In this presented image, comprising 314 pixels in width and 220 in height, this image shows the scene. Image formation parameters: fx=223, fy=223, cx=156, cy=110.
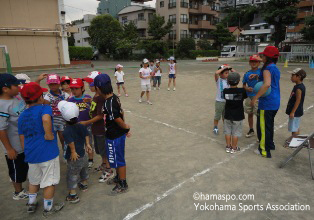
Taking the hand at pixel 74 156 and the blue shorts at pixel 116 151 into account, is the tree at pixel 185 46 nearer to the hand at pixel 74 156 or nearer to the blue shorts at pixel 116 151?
the blue shorts at pixel 116 151

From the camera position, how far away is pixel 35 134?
273 cm

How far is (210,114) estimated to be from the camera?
7387 millimetres

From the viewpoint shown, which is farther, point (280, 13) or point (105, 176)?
point (280, 13)

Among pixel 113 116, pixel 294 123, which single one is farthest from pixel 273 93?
pixel 113 116

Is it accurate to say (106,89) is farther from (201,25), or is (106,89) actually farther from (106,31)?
(201,25)

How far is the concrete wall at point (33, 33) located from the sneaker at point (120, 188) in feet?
78.7

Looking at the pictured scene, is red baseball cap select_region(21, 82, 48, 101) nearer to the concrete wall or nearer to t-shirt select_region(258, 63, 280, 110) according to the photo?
t-shirt select_region(258, 63, 280, 110)

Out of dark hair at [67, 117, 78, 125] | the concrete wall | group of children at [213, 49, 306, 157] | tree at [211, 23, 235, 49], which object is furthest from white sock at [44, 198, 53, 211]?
tree at [211, 23, 235, 49]

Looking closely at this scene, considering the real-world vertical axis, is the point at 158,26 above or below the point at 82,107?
above

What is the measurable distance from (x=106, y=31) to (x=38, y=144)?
41.7 meters

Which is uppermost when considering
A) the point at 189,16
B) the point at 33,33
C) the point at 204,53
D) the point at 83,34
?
the point at 189,16

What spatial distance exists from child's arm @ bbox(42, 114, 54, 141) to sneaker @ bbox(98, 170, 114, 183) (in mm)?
1294

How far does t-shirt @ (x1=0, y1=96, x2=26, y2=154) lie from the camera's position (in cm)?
287

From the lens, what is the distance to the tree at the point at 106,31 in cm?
4077
